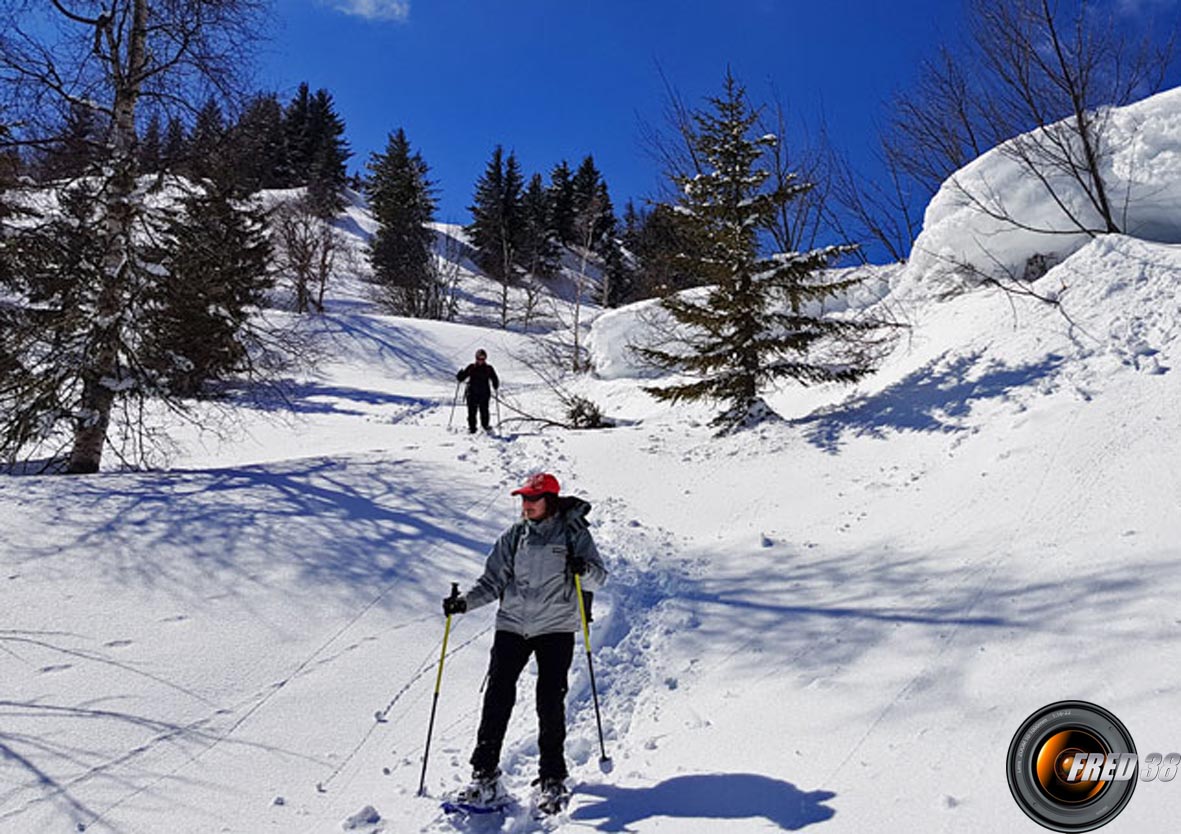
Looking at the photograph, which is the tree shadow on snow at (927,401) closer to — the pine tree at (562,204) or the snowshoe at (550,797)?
the snowshoe at (550,797)

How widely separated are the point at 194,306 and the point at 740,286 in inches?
327

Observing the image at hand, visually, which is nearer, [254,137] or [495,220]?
[254,137]

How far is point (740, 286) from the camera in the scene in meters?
10.9

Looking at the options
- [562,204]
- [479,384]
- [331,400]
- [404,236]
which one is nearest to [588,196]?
[562,204]

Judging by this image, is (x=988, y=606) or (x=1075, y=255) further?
(x=1075, y=255)

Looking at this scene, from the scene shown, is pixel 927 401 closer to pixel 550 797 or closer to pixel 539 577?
pixel 539 577

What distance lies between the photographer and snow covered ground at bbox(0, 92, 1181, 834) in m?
3.38

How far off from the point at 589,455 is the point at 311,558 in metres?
5.57

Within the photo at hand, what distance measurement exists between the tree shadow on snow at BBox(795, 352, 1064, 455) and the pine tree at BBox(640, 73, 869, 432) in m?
0.69

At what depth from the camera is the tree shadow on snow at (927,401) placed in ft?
28.4

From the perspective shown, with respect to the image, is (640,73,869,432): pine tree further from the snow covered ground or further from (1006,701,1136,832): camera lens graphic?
(1006,701,1136,832): camera lens graphic

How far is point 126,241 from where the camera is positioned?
8406mm

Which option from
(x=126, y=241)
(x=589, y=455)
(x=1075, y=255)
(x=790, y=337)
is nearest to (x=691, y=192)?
(x=790, y=337)

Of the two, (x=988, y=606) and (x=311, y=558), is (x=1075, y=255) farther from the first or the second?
(x=311, y=558)
